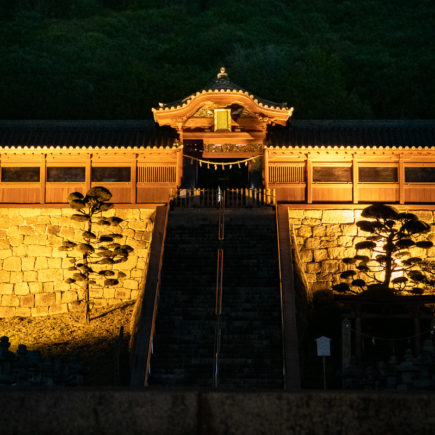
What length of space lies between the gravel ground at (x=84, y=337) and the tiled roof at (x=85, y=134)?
5.47m

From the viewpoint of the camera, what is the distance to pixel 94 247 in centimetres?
2242

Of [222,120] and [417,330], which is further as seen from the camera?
[222,120]

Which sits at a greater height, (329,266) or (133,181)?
(133,181)

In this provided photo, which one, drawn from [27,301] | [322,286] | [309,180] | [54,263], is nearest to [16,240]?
[54,263]

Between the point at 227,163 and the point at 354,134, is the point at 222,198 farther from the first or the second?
the point at 354,134

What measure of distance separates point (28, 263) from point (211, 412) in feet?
52.9

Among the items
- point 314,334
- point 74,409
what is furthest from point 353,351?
point 74,409

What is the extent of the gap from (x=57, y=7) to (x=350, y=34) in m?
22.8

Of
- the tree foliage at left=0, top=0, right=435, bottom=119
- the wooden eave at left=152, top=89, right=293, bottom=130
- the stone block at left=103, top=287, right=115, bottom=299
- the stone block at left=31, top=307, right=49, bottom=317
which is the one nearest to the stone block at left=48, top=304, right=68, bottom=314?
the stone block at left=31, top=307, right=49, bottom=317

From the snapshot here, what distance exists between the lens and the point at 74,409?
7523 millimetres

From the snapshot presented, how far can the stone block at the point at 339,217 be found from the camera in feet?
74.5

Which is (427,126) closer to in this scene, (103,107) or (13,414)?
(13,414)

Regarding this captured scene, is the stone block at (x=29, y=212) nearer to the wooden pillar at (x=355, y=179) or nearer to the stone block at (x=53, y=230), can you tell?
the stone block at (x=53, y=230)

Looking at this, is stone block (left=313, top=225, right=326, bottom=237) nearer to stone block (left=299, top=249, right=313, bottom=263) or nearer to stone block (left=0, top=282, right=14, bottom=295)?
stone block (left=299, top=249, right=313, bottom=263)
